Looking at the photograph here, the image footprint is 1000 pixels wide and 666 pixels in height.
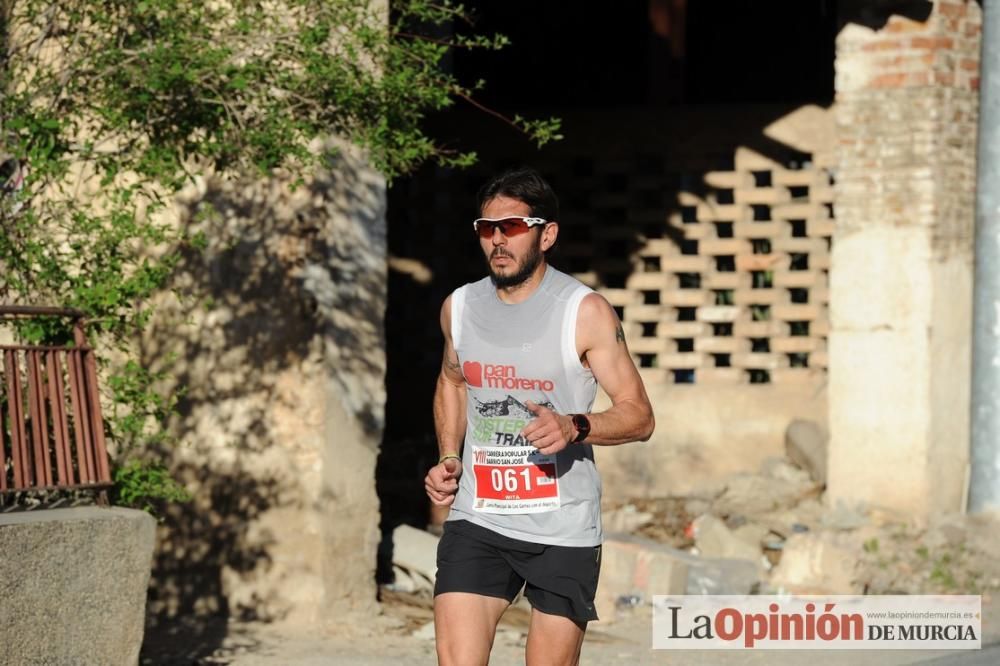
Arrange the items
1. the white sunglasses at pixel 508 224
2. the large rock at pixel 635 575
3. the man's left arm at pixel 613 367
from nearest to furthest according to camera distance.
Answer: the man's left arm at pixel 613 367, the white sunglasses at pixel 508 224, the large rock at pixel 635 575

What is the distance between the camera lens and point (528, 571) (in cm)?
470

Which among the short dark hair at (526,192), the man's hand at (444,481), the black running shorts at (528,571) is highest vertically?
the short dark hair at (526,192)

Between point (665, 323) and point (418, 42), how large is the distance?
563 centimetres

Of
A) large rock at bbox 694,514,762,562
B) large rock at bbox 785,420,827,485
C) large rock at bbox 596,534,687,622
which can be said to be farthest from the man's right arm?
large rock at bbox 785,420,827,485

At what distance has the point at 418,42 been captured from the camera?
22.1 feet

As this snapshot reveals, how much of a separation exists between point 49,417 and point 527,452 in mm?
2404

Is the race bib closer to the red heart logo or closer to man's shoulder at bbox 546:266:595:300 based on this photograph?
the red heart logo

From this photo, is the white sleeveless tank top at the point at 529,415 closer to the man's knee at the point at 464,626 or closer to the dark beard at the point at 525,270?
the dark beard at the point at 525,270

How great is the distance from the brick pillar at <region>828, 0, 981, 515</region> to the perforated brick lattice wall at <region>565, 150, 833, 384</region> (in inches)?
57.8
